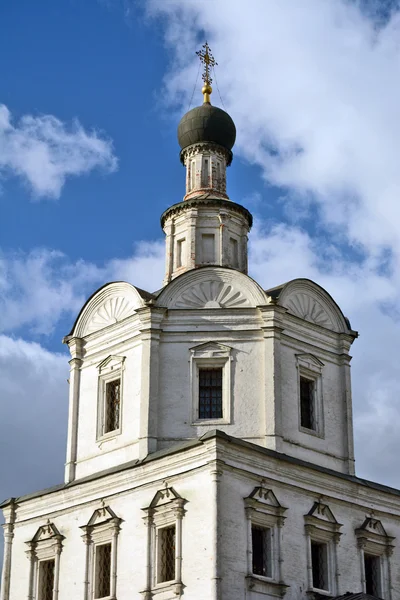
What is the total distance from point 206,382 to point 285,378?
1.87 metres

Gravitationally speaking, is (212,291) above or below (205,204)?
below

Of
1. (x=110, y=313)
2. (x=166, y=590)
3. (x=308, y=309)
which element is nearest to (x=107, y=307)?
(x=110, y=313)

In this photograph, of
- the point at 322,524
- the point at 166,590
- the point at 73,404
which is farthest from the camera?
the point at 73,404

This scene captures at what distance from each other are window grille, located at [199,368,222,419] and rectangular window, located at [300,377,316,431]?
2133 millimetres

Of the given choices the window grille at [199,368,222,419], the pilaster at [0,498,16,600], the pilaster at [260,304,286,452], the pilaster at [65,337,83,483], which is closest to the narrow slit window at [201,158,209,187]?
the pilaster at [260,304,286,452]

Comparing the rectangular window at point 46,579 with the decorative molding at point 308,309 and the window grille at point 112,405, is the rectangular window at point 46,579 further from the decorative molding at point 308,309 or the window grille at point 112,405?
the decorative molding at point 308,309

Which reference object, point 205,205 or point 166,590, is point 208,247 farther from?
point 166,590

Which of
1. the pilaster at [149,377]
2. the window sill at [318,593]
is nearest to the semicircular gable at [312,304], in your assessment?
the pilaster at [149,377]

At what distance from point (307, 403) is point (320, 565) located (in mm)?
3891

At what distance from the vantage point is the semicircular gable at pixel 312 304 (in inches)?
1024

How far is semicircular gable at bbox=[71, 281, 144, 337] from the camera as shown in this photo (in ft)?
85.5

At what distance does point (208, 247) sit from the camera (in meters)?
27.8

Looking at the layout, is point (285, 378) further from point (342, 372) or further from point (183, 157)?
point (183, 157)

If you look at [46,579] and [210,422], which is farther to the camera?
[46,579]
